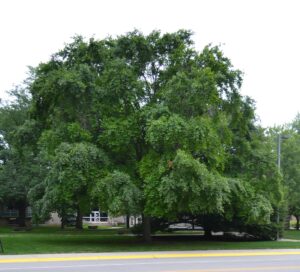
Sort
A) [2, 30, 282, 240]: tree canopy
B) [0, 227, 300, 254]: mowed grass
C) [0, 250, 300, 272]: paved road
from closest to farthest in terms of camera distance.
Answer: [0, 250, 300, 272]: paved road, [0, 227, 300, 254]: mowed grass, [2, 30, 282, 240]: tree canopy

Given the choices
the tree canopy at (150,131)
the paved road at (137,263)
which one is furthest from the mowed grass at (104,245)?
the paved road at (137,263)

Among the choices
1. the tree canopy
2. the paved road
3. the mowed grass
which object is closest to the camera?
the paved road

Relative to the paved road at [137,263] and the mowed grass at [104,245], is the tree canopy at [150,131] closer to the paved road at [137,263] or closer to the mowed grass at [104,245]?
the mowed grass at [104,245]

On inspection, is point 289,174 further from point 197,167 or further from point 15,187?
point 197,167

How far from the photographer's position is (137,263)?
16422 mm

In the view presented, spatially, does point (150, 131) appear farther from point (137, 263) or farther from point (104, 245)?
point (137, 263)

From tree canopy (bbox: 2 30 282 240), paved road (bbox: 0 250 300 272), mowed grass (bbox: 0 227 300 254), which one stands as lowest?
mowed grass (bbox: 0 227 300 254)

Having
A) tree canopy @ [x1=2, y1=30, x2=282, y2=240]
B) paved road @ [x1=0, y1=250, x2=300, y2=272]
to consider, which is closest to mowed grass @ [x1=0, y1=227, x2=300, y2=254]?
tree canopy @ [x1=2, y1=30, x2=282, y2=240]

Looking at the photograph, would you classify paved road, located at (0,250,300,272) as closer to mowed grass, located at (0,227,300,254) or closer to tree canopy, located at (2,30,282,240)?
mowed grass, located at (0,227,300,254)

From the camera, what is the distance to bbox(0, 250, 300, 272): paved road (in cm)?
1457

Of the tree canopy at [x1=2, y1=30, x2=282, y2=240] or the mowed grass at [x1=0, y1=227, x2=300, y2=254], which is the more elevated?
the tree canopy at [x1=2, y1=30, x2=282, y2=240]

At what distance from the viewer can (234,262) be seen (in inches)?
673

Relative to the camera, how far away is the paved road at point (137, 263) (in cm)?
1457

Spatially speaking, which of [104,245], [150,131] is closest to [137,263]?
[150,131]
